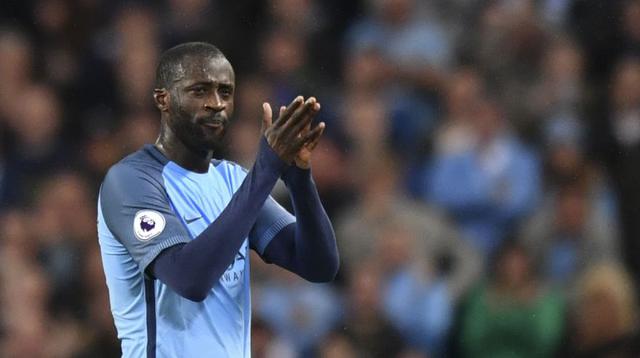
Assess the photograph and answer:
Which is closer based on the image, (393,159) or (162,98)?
(162,98)

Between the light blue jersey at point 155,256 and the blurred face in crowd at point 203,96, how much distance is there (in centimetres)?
18

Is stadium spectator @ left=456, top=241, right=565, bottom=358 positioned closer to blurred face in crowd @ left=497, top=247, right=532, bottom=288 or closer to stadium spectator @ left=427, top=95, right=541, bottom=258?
blurred face in crowd @ left=497, top=247, right=532, bottom=288

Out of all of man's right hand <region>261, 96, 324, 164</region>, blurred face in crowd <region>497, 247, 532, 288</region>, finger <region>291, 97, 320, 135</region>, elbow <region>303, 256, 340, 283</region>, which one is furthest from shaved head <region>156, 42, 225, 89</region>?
blurred face in crowd <region>497, 247, 532, 288</region>

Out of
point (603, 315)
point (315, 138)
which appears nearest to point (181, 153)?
point (315, 138)

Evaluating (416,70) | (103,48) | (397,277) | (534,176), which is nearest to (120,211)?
(397,277)

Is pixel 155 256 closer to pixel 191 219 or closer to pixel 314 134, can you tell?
pixel 191 219

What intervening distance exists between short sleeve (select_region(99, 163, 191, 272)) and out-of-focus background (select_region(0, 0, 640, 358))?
380 cm

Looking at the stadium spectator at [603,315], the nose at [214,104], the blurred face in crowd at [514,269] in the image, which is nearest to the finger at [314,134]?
the nose at [214,104]

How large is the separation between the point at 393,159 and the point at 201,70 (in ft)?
16.4

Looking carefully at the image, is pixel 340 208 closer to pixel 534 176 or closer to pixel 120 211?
pixel 534 176

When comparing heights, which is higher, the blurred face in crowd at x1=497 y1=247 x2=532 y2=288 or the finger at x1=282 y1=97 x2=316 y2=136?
the finger at x1=282 y1=97 x2=316 y2=136

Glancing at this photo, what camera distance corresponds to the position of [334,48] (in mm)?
10117

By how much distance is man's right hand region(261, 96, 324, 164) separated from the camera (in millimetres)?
3859

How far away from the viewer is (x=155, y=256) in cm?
400
